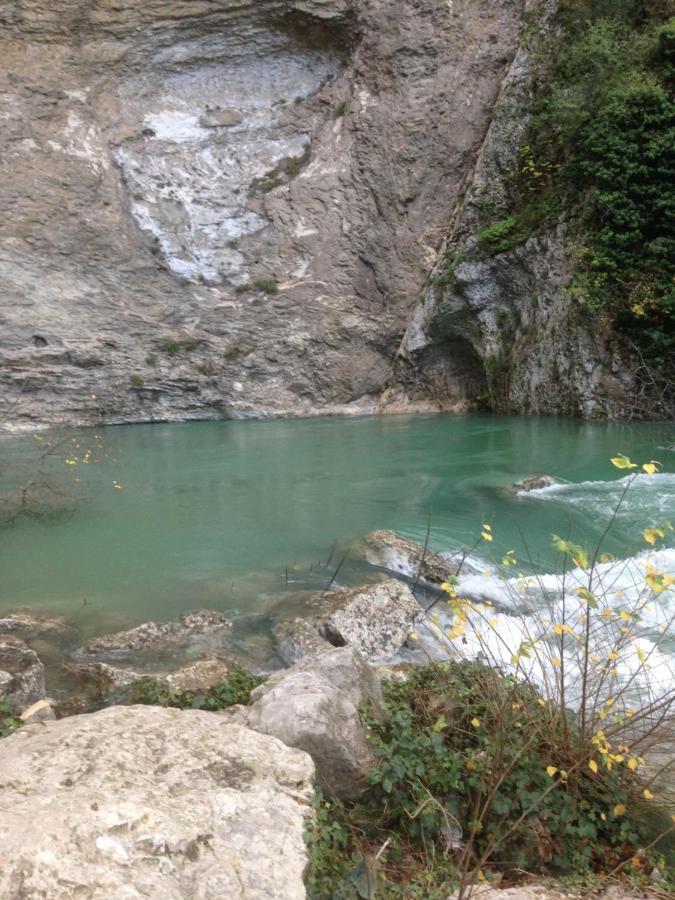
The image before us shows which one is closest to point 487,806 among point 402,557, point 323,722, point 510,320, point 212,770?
→ point 323,722

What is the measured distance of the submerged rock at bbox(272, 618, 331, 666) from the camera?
14.5 feet

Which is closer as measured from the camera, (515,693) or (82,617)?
(515,693)

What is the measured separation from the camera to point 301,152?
22.4 meters

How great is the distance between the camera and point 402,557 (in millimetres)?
6328

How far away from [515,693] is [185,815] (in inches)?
57.0

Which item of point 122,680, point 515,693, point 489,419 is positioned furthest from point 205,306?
point 515,693

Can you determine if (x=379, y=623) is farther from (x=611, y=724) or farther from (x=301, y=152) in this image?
(x=301, y=152)

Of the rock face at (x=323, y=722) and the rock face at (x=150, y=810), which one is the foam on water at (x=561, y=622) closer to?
the rock face at (x=323, y=722)

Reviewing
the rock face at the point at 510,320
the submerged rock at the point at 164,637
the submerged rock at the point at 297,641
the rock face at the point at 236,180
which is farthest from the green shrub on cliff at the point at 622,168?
the submerged rock at the point at 164,637

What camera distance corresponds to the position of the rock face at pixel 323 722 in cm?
243

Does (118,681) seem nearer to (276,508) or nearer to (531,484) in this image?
(276,508)

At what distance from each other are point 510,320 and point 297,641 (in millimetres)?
15298

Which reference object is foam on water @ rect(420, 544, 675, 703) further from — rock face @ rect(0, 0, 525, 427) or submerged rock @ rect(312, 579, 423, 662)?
rock face @ rect(0, 0, 525, 427)

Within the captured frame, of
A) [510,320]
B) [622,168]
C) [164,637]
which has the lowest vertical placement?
[164,637]
